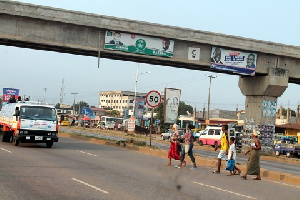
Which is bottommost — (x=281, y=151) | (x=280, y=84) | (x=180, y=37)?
(x=281, y=151)

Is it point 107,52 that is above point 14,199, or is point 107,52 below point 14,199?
above


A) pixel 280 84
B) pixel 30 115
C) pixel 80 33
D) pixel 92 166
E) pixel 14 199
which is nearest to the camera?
pixel 14 199

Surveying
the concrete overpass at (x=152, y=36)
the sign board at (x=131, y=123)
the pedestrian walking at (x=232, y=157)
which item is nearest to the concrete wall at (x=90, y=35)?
the concrete overpass at (x=152, y=36)

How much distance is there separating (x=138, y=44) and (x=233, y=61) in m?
6.97

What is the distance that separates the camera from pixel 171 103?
2875 centimetres

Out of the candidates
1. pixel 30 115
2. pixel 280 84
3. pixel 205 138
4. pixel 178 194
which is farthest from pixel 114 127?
pixel 178 194

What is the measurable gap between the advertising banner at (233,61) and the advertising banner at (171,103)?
540cm

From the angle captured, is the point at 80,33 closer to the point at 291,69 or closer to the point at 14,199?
the point at 291,69

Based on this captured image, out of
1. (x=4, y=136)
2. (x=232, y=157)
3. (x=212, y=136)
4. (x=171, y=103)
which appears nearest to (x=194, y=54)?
(x=171, y=103)

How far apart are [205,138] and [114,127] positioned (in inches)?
1937

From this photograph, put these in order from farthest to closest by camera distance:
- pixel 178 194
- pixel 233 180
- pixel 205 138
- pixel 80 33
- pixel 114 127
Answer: pixel 114 127 < pixel 205 138 < pixel 80 33 < pixel 233 180 < pixel 178 194

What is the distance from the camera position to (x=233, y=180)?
16078 mm

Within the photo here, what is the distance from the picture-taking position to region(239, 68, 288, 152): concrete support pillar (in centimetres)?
3475

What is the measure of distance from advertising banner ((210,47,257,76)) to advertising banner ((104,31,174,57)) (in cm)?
336
